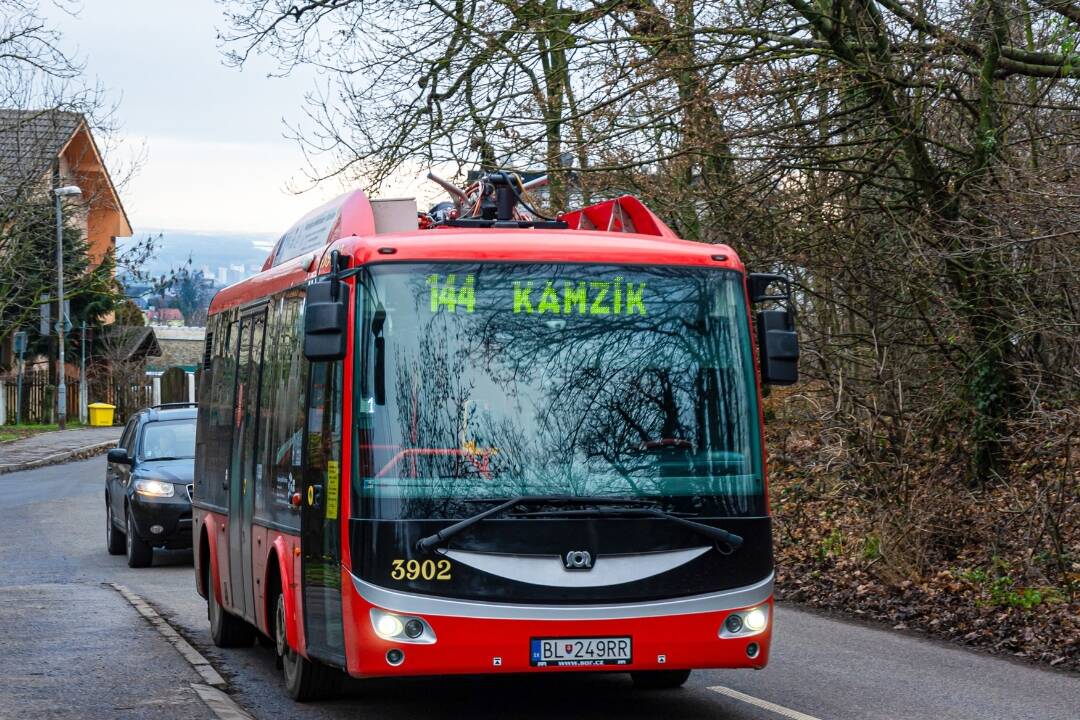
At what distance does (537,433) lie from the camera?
26.9ft

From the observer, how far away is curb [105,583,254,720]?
8938mm

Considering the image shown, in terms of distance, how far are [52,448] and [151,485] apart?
1131 inches

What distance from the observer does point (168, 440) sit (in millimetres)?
20188

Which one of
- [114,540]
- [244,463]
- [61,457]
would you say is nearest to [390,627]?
[244,463]

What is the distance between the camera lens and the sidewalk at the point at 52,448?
41.0 meters

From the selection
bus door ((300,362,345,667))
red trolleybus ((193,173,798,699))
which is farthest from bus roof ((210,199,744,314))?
bus door ((300,362,345,667))

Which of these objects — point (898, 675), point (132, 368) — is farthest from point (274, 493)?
point (132, 368)

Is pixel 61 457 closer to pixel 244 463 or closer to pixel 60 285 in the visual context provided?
pixel 60 285

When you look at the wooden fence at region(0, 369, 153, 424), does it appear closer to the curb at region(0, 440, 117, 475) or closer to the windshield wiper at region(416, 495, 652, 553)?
the curb at region(0, 440, 117, 475)

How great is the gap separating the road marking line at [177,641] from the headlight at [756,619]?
11.8ft

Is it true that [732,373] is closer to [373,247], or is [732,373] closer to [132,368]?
[373,247]

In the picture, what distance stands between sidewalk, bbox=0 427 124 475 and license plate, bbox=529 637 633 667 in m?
33.2

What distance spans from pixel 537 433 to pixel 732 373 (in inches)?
44.9

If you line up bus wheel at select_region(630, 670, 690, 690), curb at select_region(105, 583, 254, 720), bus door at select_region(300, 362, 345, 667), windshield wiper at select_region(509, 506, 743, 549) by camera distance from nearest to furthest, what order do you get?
windshield wiper at select_region(509, 506, 743, 549), bus door at select_region(300, 362, 345, 667), curb at select_region(105, 583, 254, 720), bus wheel at select_region(630, 670, 690, 690)
